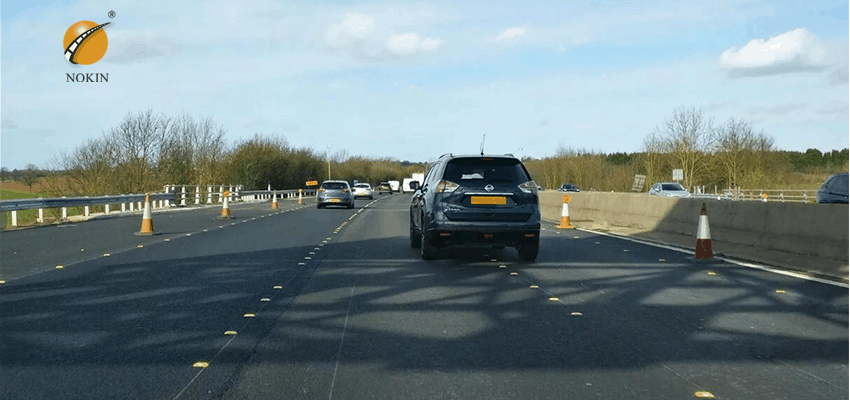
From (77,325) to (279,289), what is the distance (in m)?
2.81

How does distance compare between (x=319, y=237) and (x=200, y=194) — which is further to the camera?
(x=200, y=194)

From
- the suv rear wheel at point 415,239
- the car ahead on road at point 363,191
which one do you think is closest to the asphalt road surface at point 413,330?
the suv rear wheel at point 415,239

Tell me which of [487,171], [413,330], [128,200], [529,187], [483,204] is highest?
[487,171]

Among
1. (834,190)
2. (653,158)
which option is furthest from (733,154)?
(834,190)

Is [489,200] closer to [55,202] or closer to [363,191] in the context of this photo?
[55,202]

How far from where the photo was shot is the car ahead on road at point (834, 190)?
20.6m

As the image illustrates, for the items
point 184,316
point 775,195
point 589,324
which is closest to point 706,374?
point 589,324

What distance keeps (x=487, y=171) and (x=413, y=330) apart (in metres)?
6.05

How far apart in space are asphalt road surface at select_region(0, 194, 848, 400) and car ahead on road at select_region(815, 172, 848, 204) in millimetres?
10012

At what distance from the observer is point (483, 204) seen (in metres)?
12.4

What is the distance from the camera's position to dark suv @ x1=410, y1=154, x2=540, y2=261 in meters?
12.4

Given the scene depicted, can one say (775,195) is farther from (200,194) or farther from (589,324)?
(589,324)

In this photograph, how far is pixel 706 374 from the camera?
5410mm

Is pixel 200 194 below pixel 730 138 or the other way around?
below
